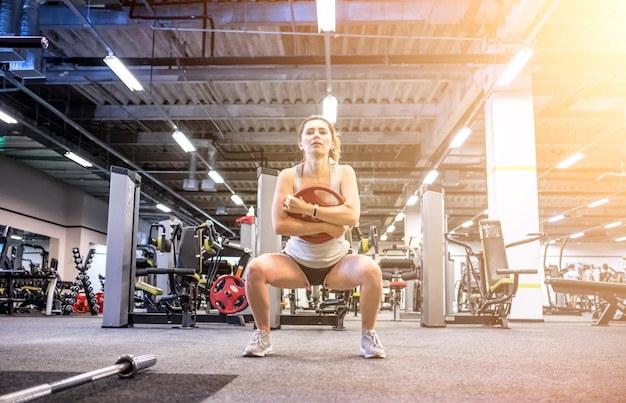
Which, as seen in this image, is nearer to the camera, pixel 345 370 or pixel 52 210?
pixel 345 370

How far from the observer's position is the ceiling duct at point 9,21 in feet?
20.3

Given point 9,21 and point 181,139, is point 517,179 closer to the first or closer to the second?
point 181,139

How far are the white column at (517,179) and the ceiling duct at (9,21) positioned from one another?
21.4 feet

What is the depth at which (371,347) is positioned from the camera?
2682 millimetres

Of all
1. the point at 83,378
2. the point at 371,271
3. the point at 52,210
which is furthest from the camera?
the point at 52,210

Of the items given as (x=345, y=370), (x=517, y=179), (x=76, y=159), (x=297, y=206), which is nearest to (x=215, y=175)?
(x=76, y=159)

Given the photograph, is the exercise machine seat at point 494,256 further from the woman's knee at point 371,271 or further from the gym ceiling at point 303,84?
the woman's knee at point 371,271

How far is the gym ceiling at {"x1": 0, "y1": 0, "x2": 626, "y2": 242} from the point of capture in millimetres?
7082

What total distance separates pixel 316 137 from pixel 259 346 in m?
1.08

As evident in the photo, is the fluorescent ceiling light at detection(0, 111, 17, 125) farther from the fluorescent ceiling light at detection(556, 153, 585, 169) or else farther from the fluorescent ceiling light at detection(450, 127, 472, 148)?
the fluorescent ceiling light at detection(556, 153, 585, 169)

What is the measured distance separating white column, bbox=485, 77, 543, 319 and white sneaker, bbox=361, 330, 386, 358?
5621 millimetres

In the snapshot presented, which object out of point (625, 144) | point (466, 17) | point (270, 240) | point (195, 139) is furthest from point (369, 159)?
point (270, 240)

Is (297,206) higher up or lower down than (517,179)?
lower down

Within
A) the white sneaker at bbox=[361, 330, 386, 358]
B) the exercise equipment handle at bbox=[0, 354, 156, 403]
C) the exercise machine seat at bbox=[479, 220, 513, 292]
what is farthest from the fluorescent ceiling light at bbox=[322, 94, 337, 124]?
the exercise equipment handle at bbox=[0, 354, 156, 403]
